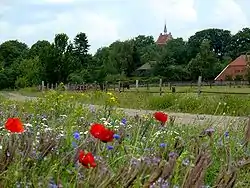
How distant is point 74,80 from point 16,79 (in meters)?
12.3

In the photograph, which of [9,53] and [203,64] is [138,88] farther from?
[9,53]

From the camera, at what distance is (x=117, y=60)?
83.6 m

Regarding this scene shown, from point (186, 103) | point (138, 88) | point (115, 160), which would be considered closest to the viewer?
point (115, 160)

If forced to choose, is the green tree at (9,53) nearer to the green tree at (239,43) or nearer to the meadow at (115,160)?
the green tree at (239,43)

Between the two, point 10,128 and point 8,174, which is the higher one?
point 10,128

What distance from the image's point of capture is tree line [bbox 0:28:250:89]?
61.6 metres

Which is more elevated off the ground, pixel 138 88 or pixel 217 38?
pixel 217 38

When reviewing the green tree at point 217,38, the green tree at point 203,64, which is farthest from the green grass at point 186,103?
the green tree at point 217,38

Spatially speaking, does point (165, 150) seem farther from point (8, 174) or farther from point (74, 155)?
point (8, 174)

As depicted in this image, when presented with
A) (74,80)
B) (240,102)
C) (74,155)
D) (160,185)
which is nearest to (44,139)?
(74,155)

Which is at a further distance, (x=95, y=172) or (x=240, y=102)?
(x=240, y=102)

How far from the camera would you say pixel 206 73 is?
3083 inches

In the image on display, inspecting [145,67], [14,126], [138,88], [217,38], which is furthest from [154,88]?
[217,38]

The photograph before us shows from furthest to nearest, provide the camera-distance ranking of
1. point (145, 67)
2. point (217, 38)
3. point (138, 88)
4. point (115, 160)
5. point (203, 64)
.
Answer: point (217, 38), point (145, 67), point (203, 64), point (138, 88), point (115, 160)
